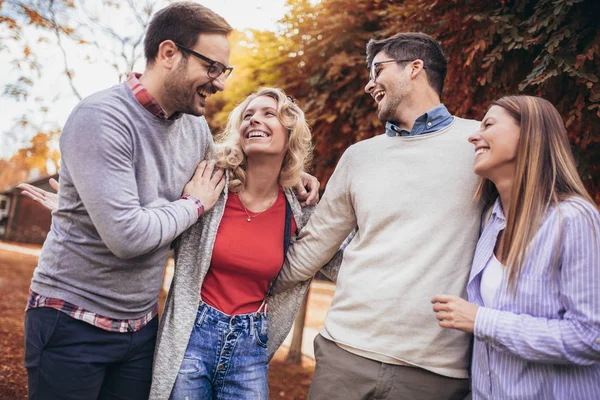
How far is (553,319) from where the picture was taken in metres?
1.92

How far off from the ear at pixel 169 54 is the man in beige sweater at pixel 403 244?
1.03 meters

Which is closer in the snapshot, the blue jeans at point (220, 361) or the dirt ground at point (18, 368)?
the blue jeans at point (220, 361)

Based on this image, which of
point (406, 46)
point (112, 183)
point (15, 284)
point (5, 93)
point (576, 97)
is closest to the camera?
point (112, 183)

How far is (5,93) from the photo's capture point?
10844mm

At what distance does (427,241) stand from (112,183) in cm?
142

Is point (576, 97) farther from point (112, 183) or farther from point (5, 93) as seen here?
point (5, 93)

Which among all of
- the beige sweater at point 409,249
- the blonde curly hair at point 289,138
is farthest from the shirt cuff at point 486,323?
the blonde curly hair at point 289,138

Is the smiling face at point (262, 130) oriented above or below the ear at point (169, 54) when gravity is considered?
below

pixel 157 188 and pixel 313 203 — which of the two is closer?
pixel 157 188

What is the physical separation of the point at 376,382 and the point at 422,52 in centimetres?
174

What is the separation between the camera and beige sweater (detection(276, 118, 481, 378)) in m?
2.31

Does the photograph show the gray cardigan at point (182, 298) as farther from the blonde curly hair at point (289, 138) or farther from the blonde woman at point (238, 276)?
the blonde curly hair at point (289, 138)

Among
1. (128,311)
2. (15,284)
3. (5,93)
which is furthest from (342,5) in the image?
(15,284)

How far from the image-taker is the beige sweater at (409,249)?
231cm
